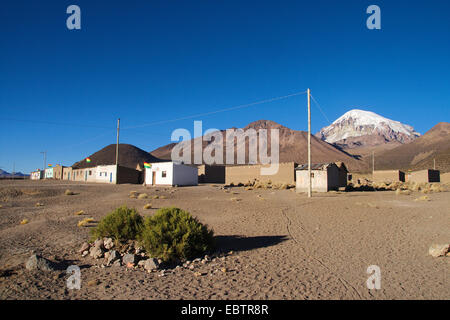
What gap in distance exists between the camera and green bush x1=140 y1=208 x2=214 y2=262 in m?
6.97

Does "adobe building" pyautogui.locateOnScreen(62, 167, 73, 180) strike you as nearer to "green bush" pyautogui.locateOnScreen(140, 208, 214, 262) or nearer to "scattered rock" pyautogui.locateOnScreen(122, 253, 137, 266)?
"green bush" pyautogui.locateOnScreen(140, 208, 214, 262)

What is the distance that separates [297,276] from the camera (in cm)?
588

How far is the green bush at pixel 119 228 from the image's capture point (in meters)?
8.44

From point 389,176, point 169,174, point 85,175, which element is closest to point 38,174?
point 85,175

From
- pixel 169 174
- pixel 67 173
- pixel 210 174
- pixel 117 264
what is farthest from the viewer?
pixel 67 173

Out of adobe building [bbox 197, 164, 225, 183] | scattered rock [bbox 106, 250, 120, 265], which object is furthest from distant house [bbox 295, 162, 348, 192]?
adobe building [bbox 197, 164, 225, 183]

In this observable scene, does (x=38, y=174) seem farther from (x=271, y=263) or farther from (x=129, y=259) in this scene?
(x=271, y=263)

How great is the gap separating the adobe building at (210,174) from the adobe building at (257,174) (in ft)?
28.2

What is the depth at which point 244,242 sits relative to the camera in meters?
9.02

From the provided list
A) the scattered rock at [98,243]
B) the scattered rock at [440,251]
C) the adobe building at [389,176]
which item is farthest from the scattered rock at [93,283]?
the adobe building at [389,176]

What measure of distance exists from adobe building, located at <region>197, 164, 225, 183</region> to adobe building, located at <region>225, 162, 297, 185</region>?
8.60 m

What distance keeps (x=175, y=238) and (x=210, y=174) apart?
51.0 meters

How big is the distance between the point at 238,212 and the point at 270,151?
423 feet

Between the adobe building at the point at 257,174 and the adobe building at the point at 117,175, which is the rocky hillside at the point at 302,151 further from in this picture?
the adobe building at the point at 117,175
